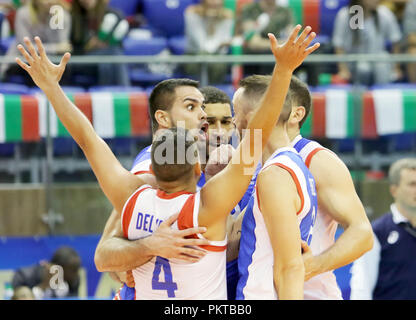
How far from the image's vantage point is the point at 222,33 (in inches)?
329

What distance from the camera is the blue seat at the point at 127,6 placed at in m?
9.34

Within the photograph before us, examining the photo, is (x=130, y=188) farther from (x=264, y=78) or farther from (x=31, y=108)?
(x=31, y=108)

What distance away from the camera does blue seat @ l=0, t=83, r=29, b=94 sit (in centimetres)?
714

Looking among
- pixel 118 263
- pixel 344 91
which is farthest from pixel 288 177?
pixel 344 91

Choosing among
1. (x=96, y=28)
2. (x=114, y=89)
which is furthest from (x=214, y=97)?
(x=96, y=28)

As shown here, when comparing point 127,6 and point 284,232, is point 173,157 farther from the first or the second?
point 127,6

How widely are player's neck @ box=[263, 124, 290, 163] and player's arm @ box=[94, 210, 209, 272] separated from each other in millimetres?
519

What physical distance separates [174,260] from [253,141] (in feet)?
1.99

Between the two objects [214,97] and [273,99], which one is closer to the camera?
[273,99]

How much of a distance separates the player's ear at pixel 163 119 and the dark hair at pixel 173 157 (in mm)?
731

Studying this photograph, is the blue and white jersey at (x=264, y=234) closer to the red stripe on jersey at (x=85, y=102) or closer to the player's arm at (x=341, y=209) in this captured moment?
the player's arm at (x=341, y=209)

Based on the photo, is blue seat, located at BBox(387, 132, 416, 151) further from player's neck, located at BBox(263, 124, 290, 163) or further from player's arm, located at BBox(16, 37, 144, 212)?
player's arm, located at BBox(16, 37, 144, 212)

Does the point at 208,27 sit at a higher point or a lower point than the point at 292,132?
higher

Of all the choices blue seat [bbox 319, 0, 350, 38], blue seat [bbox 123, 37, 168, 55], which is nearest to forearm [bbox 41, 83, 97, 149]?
blue seat [bbox 123, 37, 168, 55]
